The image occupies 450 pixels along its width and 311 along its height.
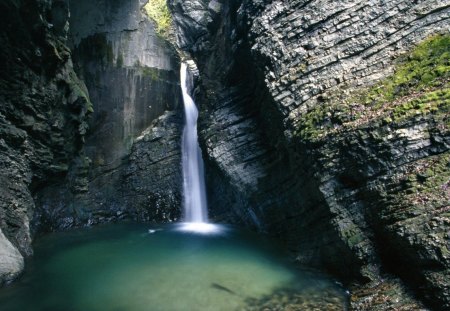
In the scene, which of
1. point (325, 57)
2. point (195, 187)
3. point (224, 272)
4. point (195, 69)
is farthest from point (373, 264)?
point (195, 69)

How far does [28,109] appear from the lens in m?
16.7

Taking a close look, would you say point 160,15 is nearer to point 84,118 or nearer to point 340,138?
point 84,118

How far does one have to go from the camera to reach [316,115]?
561 inches

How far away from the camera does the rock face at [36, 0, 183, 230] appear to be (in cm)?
2444

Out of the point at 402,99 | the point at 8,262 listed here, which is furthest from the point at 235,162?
the point at 8,262

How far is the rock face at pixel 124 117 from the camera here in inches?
962

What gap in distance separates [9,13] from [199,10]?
60.7 feet

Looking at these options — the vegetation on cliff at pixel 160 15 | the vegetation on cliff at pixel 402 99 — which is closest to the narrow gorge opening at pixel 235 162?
the vegetation on cliff at pixel 402 99

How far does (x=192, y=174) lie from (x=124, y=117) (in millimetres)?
6360

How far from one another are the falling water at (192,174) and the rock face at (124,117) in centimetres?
62

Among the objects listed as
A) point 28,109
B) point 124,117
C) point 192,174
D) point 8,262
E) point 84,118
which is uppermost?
point 124,117

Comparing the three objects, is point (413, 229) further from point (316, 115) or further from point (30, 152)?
point (30, 152)

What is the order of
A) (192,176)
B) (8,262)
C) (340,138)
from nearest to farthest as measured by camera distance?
(8,262), (340,138), (192,176)

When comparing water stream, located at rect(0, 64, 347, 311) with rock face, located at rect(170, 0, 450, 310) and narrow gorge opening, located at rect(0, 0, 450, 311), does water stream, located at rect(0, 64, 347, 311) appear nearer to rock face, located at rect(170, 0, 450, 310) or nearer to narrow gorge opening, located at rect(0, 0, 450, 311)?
narrow gorge opening, located at rect(0, 0, 450, 311)
